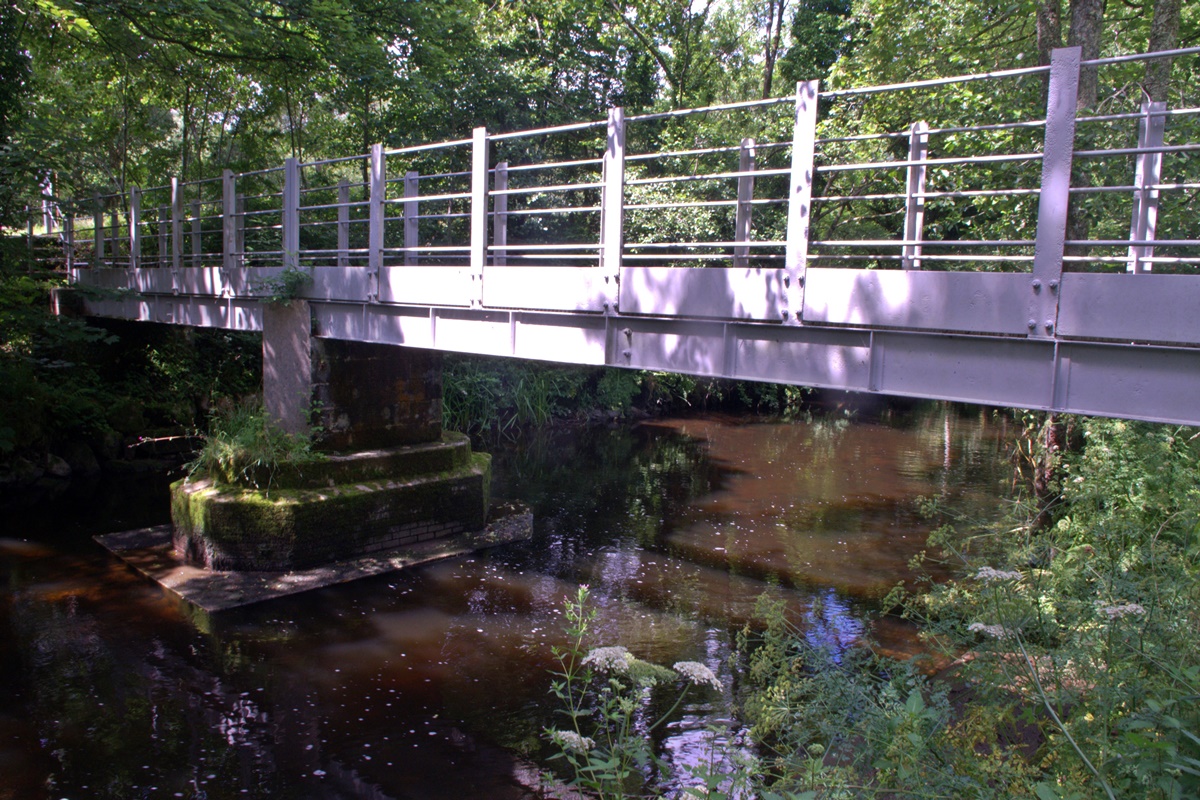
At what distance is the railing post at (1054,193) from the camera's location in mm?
4660

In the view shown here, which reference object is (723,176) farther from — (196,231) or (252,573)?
(196,231)

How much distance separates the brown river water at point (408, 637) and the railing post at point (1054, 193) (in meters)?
3.57

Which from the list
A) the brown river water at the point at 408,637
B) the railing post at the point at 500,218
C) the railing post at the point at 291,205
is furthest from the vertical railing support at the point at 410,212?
the brown river water at the point at 408,637

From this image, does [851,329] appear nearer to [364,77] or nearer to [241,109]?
[364,77]

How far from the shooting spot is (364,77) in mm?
15430

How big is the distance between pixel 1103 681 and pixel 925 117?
493 inches

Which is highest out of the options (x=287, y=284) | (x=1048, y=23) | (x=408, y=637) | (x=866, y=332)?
(x=1048, y=23)

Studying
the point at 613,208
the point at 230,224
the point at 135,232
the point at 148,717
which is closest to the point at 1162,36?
the point at 613,208

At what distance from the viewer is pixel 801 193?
221 inches

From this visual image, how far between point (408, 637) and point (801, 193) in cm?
531

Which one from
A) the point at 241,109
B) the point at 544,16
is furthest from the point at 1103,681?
the point at 241,109

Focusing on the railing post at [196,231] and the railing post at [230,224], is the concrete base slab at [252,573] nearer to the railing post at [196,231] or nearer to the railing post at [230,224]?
the railing post at [230,224]

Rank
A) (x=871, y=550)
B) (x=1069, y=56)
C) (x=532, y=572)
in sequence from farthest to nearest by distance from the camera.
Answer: (x=871, y=550), (x=532, y=572), (x=1069, y=56)

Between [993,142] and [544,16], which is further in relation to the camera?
[544,16]
